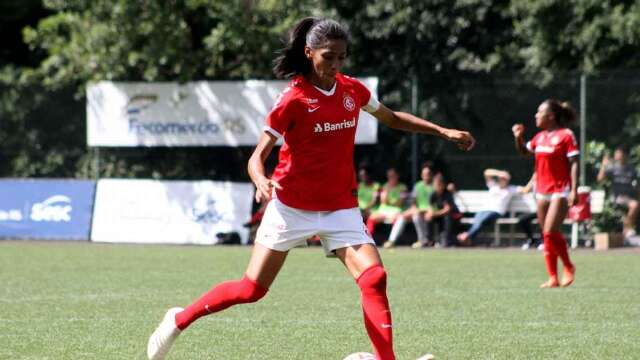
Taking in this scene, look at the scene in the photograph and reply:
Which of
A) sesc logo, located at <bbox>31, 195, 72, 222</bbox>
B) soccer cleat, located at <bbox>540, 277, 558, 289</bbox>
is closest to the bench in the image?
sesc logo, located at <bbox>31, 195, 72, 222</bbox>

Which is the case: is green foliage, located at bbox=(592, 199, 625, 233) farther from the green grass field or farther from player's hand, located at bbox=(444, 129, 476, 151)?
player's hand, located at bbox=(444, 129, 476, 151)

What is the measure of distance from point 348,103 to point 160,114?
59.3ft

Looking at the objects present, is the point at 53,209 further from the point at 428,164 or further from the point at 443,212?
the point at 443,212

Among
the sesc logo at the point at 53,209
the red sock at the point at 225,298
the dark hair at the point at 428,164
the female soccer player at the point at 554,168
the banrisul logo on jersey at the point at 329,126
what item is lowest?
the sesc logo at the point at 53,209

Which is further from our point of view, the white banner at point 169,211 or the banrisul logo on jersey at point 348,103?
the white banner at point 169,211

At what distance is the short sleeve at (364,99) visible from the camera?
25.0 ft

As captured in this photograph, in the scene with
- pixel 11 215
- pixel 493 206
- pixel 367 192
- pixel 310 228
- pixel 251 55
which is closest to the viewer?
pixel 310 228

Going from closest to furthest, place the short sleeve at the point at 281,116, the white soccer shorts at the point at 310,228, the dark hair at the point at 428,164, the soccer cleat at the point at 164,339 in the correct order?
the short sleeve at the point at 281,116 < the white soccer shorts at the point at 310,228 < the soccer cleat at the point at 164,339 < the dark hair at the point at 428,164

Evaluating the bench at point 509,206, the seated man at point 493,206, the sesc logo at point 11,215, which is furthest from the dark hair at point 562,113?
the sesc logo at point 11,215

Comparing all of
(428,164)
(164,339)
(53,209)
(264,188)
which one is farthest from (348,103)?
(53,209)

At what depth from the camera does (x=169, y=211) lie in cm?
2423

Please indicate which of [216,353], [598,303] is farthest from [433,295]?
[216,353]

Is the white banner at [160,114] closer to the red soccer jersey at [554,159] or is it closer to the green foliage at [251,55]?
the green foliage at [251,55]

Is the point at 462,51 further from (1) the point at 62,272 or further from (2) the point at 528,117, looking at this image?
(1) the point at 62,272
